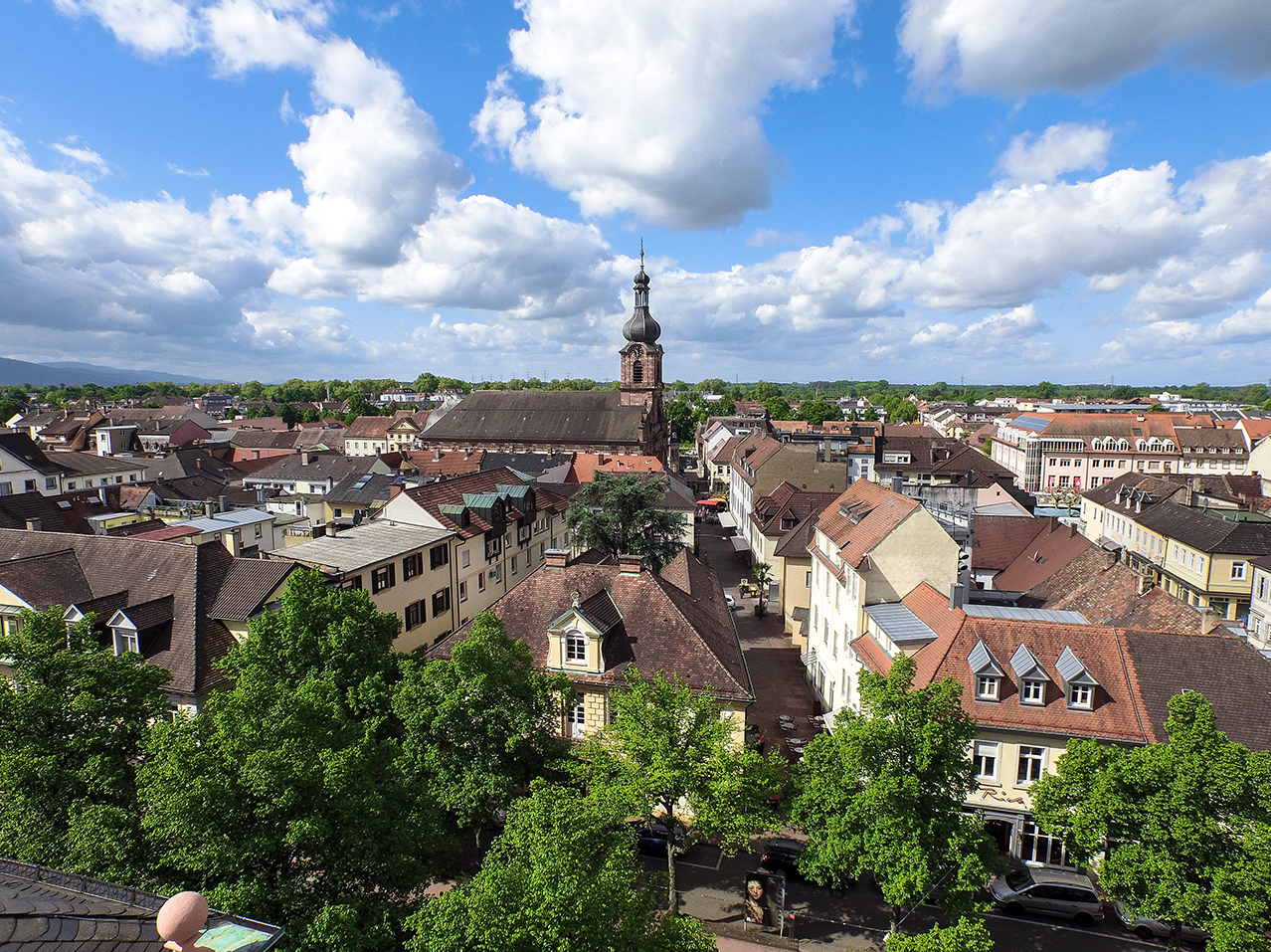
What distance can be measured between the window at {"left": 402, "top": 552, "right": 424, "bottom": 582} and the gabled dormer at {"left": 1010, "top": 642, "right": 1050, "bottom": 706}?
28954 millimetres

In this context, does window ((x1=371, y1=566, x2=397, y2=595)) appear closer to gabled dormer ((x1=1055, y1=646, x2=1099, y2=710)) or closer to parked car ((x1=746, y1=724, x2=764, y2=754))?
parked car ((x1=746, y1=724, x2=764, y2=754))

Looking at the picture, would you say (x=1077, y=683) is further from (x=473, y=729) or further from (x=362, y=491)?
(x=362, y=491)

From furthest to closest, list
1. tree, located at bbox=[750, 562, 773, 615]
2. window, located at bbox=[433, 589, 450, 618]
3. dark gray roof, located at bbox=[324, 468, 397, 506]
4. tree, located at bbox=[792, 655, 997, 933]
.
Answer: dark gray roof, located at bbox=[324, 468, 397, 506], tree, located at bbox=[750, 562, 773, 615], window, located at bbox=[433, 589, 450, 618], tree, located at bbox=[792, 655, 997, 933]

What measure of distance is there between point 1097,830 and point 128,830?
2321 cm

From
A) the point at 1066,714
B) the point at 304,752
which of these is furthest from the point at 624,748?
the point at 1066,714

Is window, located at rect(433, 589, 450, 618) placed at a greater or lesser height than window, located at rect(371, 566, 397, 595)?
lesser

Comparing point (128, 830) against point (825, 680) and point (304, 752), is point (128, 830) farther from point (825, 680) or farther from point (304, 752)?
point (825, 680)

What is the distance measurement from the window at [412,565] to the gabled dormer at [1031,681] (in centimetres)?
2895

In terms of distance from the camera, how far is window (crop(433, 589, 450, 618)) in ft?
131

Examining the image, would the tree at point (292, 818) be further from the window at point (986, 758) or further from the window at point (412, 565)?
the window at point (986, 758)

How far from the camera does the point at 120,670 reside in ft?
61.4

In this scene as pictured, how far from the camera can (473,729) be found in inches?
811

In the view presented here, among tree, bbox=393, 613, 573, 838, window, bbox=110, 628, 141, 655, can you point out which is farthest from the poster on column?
window, bbox=110, 628, 141, 655

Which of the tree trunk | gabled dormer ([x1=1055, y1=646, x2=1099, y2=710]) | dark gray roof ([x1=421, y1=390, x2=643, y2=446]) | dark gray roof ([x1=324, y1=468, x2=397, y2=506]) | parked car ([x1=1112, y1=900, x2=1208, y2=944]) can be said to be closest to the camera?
the tree trunk
